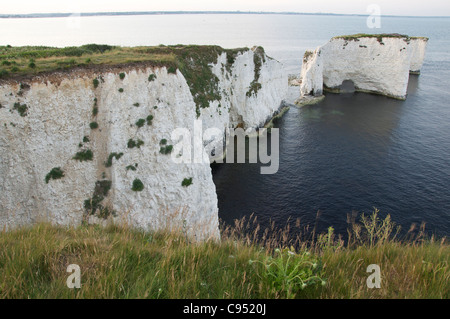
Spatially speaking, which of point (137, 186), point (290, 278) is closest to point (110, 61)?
point (137, 186)

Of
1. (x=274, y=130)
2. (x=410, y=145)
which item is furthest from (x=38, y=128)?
(x=410, y=145)

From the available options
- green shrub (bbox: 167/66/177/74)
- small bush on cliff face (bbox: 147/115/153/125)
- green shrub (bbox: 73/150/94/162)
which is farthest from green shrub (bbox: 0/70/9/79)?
green shrub (bbox: 167/66/177/74)

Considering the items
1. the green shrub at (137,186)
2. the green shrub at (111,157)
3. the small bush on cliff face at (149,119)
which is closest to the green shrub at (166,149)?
the small bush on cliff face at (149,119)

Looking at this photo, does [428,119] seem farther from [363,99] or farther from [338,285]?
[338,285]

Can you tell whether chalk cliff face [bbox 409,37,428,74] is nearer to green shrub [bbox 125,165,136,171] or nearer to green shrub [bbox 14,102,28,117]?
green shrub [bbox 125,165,136,171]

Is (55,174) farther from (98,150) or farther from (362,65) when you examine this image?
(362,65)
